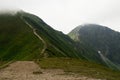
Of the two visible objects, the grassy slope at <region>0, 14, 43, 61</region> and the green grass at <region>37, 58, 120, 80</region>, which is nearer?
A: the green grass at <region>37, 58, 120, 80</region>

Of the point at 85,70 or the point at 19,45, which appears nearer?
the point at 85,70

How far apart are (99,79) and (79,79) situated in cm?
436

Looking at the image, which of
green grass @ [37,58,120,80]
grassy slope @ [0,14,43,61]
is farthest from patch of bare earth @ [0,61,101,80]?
grassy slope @ [0,14,43,61]

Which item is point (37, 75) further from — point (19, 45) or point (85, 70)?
point (19, 45)

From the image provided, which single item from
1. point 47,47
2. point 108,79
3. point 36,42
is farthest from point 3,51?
point 108,79

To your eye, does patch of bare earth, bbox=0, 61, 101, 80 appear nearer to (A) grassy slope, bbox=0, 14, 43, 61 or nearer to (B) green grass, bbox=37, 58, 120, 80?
(B) green grass, bbox=37, 58, 120, 80

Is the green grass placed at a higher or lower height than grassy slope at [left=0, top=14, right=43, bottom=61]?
lower

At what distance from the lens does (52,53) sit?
5330 inches

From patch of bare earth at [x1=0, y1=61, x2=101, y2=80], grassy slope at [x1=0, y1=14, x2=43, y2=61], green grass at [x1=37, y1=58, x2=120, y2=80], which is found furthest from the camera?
grassy slope at [x1=0, y1=14, x2=43, y2=61]

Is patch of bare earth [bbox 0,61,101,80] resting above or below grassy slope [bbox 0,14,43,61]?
below

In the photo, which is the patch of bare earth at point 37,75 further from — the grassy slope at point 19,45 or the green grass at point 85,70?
the grassy slope at point 19,45

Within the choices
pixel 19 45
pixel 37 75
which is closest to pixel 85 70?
pixel 37 75

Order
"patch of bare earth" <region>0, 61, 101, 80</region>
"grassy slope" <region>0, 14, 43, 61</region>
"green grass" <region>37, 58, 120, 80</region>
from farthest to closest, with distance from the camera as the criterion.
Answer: "grassy slope" <region>0, 14, 43, 61</region>
"green grass" <region>37, 58, 120, 80</region>
"patch of bare earth" <region>0, 61, 101, 80</region>

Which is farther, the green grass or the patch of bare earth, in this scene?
the green grass
